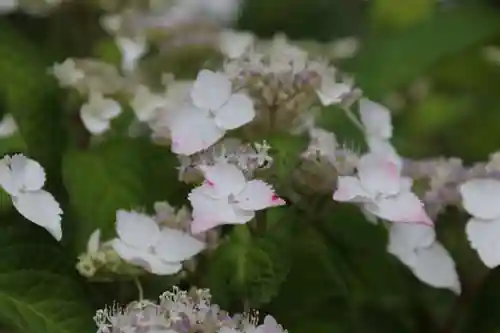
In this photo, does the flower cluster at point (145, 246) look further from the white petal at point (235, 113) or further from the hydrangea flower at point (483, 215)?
the hydrangea flower at point (483, 215)

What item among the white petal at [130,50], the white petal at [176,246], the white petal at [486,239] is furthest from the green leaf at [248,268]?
the white petal at [130,50]

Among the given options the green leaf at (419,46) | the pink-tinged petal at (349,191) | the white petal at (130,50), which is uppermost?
the green leaf at (419,46)

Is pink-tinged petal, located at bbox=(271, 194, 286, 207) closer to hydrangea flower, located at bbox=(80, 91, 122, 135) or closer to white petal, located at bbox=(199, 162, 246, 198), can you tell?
white petal, located at bbox=(199, 162, 246, 198)

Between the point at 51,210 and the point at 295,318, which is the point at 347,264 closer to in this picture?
the point at 295,318

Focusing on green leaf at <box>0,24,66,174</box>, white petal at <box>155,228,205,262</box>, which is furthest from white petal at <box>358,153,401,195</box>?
green leaf at <box>0,24,66,174</box>

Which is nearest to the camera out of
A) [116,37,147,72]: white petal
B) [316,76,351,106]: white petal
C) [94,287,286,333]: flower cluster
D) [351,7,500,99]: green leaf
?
[94,287,286,333]: flower cluster

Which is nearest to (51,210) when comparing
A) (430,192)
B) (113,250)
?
(113,250)

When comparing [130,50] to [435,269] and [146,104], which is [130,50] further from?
[435,269]

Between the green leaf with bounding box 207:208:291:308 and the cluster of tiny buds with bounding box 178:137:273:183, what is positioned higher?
the cluster of tiny buds with bounding box 178:137:273:183
